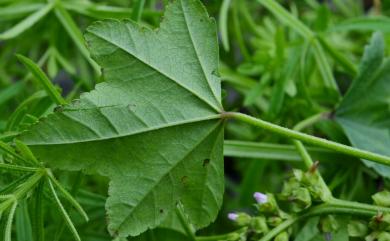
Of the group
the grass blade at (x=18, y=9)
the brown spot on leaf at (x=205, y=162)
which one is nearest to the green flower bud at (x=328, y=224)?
the brown spot on leaf at (x=205, y=162)

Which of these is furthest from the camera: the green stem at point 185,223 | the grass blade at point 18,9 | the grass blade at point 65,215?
the grass blade at point 18,9

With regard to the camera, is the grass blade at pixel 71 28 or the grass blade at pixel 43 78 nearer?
the grass blade at pixel 43 78

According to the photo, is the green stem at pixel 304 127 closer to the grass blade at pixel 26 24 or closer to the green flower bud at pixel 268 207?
the green flower bud at pixel 268 207

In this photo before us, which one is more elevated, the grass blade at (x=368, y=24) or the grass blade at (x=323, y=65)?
the grass blade at (x=368, y=24)

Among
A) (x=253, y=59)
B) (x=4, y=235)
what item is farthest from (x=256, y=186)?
(x=4, y=235)

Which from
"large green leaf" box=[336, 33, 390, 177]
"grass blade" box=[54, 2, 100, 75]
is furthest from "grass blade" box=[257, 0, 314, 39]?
"grass blade" box=[54, 2, 100, 75]

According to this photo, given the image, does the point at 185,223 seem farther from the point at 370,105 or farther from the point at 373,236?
the point at 370,105

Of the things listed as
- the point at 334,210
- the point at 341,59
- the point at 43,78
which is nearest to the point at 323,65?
the point at 341,59

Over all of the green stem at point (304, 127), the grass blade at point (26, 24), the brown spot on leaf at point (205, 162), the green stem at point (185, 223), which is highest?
the grass blade at point (26, 24)
